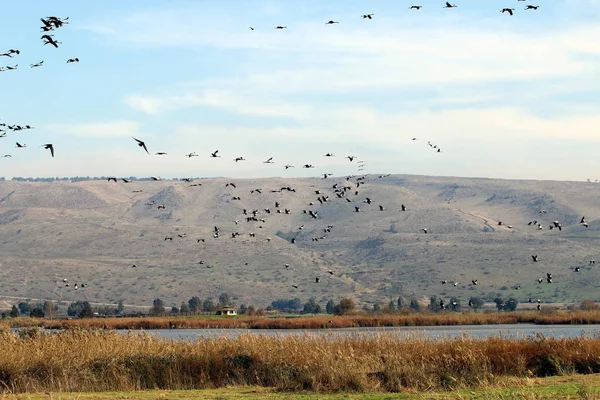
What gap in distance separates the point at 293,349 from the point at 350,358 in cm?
385

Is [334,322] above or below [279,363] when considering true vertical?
below

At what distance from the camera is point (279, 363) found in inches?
1615

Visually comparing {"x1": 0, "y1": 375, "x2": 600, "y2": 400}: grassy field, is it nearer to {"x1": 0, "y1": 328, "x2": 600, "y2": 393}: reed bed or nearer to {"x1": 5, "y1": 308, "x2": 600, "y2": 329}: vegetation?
{"x1": 0, "y1": 328, "x2": 600, "y2": 393}: reed bed

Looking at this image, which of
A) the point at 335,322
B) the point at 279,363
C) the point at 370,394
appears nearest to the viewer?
the point at 370,394

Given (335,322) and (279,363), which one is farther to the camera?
(335,322)

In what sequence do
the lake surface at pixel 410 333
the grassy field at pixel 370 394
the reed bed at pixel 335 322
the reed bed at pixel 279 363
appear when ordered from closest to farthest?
the grassy field at pixel 370 394 < the reed bed at pixel 279 363 < the lake surface at pixel 410 333 < the reed bed at pixel 335 322

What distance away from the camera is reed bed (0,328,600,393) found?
3800cm

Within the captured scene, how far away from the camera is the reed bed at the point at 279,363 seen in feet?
125

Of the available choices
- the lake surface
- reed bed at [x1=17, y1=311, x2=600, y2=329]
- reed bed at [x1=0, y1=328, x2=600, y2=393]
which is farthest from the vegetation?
reed bed at [x1=0, y1=328, x2=600, y2=393]

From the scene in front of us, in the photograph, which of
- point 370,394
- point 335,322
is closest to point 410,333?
point 370,394

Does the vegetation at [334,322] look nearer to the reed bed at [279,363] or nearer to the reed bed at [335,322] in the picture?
the reed bed at [335,322]

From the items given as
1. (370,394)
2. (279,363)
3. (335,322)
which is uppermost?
(279,363)

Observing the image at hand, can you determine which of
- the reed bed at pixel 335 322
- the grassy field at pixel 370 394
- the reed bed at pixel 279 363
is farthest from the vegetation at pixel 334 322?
the grassy field at pixel 370 394

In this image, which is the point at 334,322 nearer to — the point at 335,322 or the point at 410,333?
the point at 335,322
